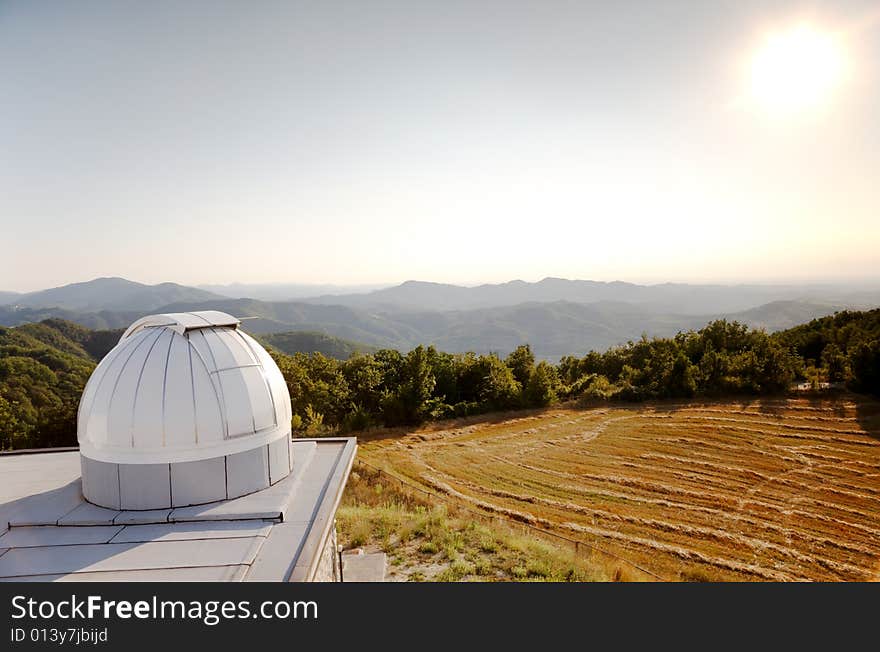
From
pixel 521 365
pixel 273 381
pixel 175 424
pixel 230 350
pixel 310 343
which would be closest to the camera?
pixel 175 424

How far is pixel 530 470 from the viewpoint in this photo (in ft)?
81.3

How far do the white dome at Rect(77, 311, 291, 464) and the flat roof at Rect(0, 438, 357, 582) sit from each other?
1114mm

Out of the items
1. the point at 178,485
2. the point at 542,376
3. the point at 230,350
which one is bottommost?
the point at 542,376

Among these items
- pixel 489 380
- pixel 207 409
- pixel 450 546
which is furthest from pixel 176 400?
pixel 489 380

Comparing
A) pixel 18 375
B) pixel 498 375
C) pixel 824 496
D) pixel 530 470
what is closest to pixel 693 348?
pixel 498 375

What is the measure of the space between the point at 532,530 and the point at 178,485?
514 inches

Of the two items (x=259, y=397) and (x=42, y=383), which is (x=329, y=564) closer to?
(x=259, y=397)

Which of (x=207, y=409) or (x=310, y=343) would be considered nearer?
(x=207, y=409)

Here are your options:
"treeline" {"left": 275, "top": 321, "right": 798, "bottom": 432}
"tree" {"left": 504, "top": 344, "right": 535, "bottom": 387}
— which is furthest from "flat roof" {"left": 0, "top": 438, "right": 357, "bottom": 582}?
"tree" {"left": 504, "top": 344, "right": 535, "bottom": 387}

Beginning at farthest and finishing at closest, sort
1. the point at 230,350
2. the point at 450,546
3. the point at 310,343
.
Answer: the point at 310,343, the point at 450,546, the point at 230,350

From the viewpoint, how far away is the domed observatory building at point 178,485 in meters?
7.34

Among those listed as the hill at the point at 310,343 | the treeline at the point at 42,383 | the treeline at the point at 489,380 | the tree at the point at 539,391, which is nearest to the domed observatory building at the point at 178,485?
the treeline at the point at 489,380

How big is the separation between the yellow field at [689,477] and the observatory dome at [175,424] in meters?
13.6

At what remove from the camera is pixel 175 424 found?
28.3ft
